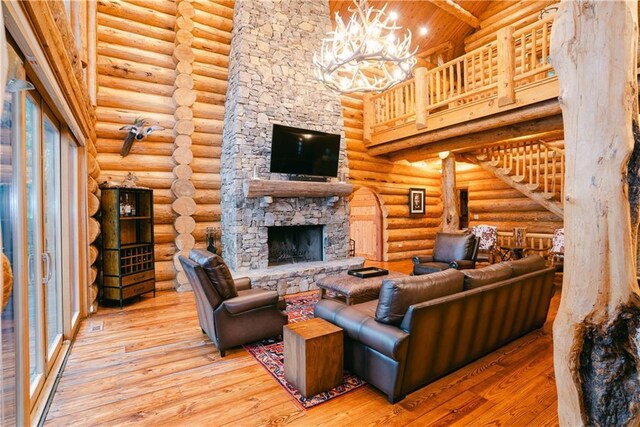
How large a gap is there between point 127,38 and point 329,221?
478 centimetres

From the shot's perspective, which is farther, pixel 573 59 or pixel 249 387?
pixel 249 387

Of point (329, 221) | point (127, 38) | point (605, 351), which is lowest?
point (605, 351)

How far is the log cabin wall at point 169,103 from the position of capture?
211 inches

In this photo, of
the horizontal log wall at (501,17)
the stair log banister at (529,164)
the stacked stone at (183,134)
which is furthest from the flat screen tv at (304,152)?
the horizontal log wall at (501,17)

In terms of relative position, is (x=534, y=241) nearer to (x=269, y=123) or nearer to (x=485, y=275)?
(x=485, y=275)

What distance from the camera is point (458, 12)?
795cm

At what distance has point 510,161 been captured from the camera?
23.1 ft

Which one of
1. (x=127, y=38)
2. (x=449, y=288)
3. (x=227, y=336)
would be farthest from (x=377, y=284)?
(x=127, y=38)

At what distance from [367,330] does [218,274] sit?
152 centimetres

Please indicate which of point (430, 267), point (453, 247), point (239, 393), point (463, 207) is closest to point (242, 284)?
point (239, 393)

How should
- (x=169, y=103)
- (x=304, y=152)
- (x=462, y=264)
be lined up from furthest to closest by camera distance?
(x=304, y=152)
(x=169, y=103)
(x=462, y=264)

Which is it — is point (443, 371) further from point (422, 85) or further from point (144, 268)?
point (422, 85)

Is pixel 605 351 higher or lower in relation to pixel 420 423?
higher

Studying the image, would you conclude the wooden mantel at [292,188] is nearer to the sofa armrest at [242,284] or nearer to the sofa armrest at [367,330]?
the sofa armrest at [242,284]
